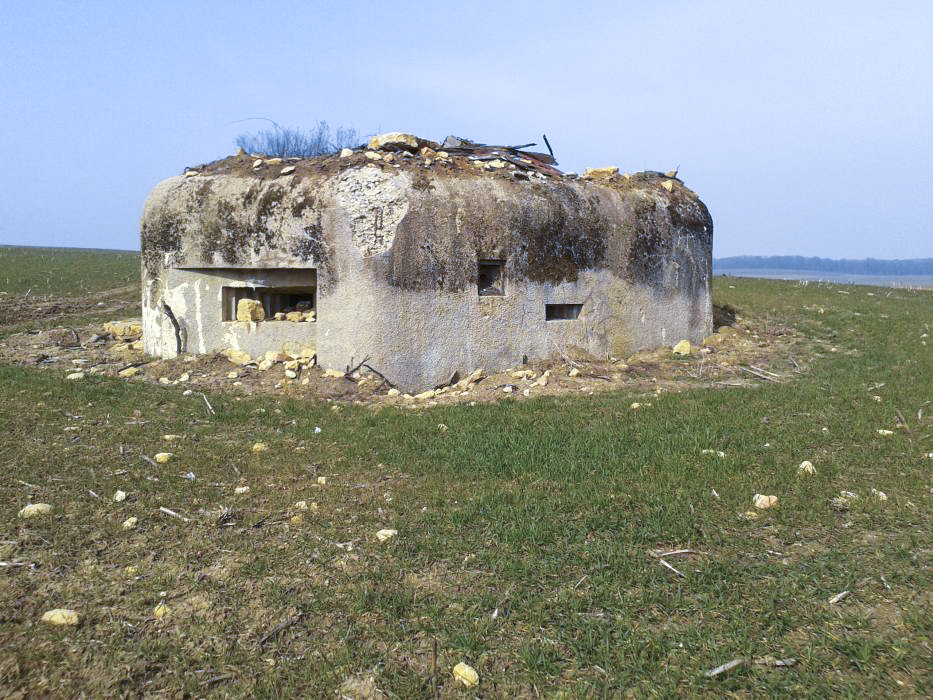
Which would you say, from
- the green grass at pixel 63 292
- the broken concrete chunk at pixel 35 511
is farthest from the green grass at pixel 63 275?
the broken concrete chunk at pixel 35 511

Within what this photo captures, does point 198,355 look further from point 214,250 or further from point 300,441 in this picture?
point 300,441

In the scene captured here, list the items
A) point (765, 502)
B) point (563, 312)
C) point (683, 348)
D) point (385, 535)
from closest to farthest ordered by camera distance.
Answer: point (385, 535), point (765, 502), point (563, 312), point (683, 348)

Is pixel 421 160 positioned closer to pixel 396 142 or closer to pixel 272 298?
pixel 396 142

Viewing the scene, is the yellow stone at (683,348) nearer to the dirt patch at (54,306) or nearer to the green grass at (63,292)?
the green grass at (63,292)

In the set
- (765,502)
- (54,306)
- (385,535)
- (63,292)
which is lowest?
(385,535)

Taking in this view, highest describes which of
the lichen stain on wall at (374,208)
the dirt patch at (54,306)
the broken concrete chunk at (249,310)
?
the lichen stain on wall at (374,208)

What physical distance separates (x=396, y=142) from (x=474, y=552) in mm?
6385

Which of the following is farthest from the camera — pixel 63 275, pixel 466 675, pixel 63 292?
pixel 63 275

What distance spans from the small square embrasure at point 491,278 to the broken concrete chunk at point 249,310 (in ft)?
8.94

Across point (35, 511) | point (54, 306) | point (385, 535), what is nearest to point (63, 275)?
point (54, 306)

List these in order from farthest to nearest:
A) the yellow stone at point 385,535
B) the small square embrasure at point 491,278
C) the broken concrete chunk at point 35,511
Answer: the small square embrasure at point 491,278, the broken concrete chunk at point 35,511, the yellow stone at point 385,535

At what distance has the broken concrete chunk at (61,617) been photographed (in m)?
3.29

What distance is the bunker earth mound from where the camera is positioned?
802 cm

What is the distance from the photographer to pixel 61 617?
331 centimetres
